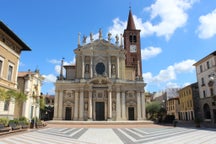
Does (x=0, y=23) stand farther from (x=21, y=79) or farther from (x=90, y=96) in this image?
(x=90, y=96)

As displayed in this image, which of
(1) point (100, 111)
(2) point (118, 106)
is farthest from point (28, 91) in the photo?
(2) point (118, 106)

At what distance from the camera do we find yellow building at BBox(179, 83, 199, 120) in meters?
46.8

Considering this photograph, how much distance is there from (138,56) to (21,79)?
34.2m

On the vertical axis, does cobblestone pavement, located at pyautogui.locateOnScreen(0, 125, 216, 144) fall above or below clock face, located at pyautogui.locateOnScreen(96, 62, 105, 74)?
below

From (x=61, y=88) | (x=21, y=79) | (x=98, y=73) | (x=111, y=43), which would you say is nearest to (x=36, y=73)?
(x=21, y=79)

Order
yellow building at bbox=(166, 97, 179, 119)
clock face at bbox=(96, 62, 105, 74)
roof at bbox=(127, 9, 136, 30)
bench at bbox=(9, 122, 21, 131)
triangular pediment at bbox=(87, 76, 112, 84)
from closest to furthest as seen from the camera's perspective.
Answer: bench at bbox=(9, 122, 21, 131)
triangular pediment at bbox=(87, 76, 112, 84)
clock face at bbox=(96, 62, 105, 74)
roof at bbox=(127, 9, 136, 30)
yellow building at bbox=(166, 97, 179, 119)

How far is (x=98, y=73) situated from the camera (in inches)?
1623

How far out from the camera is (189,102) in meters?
49.2

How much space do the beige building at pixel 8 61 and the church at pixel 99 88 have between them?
16765 millimetres

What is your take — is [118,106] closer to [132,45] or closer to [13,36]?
[132,45]

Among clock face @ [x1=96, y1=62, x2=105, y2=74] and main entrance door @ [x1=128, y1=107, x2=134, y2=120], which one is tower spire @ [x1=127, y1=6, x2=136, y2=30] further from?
main entrance door @ [x1=128, y1=107, x2=134, y2=120]

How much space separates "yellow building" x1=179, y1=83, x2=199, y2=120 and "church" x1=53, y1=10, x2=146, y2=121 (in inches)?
604

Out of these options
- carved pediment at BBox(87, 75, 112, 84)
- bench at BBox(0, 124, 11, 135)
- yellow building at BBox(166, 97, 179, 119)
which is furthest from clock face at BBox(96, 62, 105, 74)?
yellow building at BBox(166, 97, 179, 119)

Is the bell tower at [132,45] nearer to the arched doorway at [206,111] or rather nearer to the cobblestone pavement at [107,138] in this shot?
the arched doorway at [206,111]
